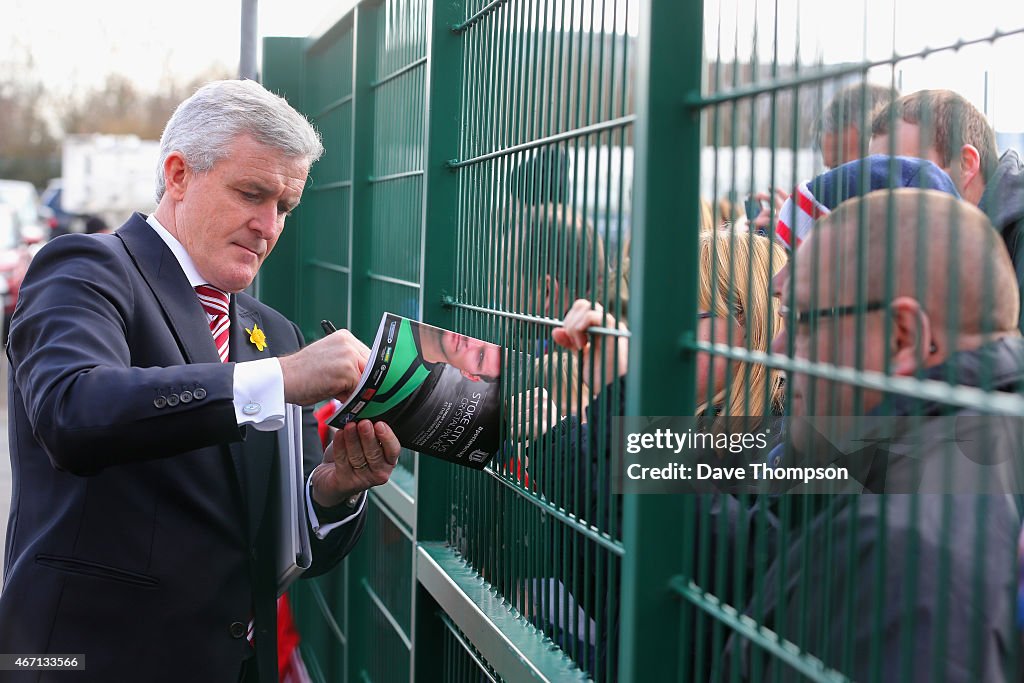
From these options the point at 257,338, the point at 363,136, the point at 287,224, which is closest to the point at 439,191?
the point at 257,338

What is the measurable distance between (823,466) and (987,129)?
3.23ft

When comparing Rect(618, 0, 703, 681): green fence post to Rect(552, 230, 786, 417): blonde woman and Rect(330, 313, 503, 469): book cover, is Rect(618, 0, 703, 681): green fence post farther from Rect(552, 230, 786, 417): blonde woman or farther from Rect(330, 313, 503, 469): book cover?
Rect(330, 313, 503, 469): book cover

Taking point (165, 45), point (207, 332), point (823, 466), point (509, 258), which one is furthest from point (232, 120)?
point (165, 45)

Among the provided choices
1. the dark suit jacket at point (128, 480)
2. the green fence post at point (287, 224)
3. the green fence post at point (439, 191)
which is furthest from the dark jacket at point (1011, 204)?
the green fence post at point (287, 224)

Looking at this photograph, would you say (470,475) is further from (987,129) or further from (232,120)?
(987,129)

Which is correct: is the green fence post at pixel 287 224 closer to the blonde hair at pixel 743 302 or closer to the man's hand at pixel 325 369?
the man's hand at pixel 325 369

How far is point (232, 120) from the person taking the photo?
8.60 ft

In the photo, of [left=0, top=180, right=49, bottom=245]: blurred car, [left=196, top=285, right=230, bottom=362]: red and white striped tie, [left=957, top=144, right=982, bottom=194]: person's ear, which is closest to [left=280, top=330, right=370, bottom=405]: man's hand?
[left=196, top=285, right=230, bottom=362]: red and white striped tie

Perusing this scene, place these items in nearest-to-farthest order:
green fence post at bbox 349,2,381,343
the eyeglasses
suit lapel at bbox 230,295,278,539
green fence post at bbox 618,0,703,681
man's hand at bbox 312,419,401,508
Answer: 1. the eyeglasses
2. green fence post at bbox 618,0,703,681
3. man's hand at bbox 312,419,401,508
4. suit lapel at bbox 230,295,278,539
5. green fence post at bbox 349,2,381,343

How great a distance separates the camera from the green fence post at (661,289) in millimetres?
1725

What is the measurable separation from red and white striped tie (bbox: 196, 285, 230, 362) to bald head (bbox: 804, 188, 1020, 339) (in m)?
1.68

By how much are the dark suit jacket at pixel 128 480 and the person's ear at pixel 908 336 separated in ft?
4.17

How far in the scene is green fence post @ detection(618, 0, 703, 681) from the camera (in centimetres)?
172

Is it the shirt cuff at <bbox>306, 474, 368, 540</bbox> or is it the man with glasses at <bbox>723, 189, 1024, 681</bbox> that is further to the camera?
the shirt cuff at <bbox>306, 474, 368, 540</bbox>
